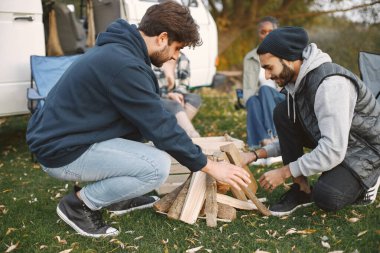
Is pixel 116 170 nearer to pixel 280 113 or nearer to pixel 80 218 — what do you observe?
pixel 80 218

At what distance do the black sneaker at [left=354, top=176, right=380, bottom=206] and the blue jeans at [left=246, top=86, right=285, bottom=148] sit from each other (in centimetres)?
194

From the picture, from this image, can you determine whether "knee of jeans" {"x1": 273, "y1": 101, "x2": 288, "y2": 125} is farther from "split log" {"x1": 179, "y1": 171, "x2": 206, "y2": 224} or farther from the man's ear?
the man's ear

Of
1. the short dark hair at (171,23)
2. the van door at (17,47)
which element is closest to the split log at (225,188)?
the short dark hair at (171,23)

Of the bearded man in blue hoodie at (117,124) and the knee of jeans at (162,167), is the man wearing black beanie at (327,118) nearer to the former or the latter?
the bearded man in blue hoodie at (117,124)

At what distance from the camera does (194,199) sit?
293cm

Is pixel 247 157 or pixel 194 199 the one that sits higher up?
pixel 247 157

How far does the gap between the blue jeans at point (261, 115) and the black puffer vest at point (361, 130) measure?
2.05m

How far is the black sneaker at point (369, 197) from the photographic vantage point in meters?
2.94

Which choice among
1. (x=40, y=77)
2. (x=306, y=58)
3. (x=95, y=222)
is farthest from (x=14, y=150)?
(x=306, y=58)

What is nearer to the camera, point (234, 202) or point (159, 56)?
point (159, 56)

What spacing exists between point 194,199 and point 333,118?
3.31 ft

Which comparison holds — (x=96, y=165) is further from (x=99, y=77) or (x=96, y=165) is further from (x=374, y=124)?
(x=374, y=124)

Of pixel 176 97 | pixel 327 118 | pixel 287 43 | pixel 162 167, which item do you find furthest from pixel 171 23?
pixel 176 97

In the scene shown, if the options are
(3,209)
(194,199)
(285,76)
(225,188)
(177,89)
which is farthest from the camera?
(177,89)
